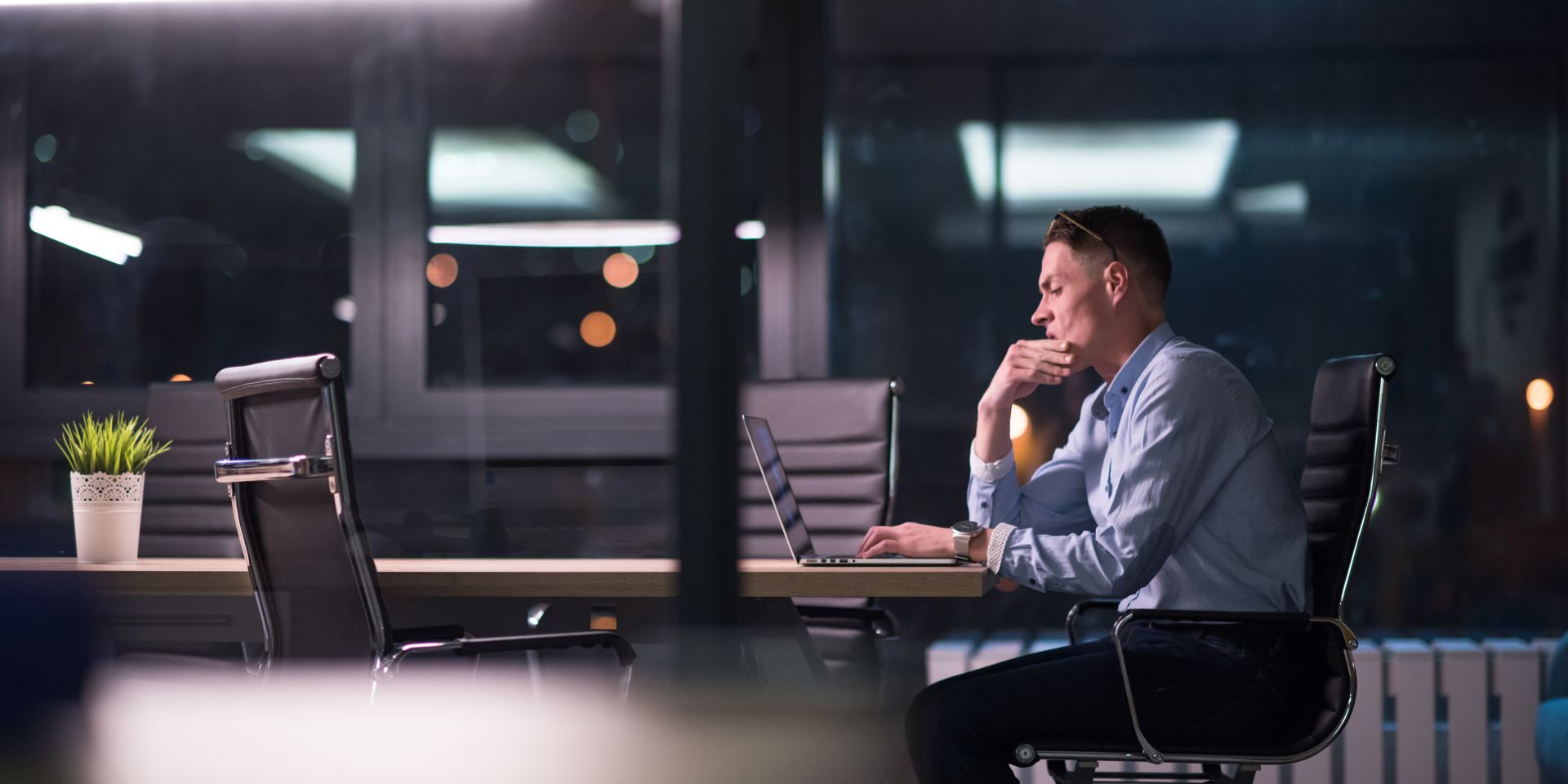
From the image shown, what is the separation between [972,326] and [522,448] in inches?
52.9

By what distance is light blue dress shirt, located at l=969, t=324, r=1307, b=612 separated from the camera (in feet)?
6.35

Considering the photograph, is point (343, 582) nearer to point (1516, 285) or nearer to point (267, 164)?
point (267, 164)

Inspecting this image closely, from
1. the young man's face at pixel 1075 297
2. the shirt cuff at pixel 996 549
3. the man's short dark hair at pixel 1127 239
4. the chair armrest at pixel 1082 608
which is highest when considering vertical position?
the man's short dark hair at pixel 1127 239

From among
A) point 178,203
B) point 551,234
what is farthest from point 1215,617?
point 178,203

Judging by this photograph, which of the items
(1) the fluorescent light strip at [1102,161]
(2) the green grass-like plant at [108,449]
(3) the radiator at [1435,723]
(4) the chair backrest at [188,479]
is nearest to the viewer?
(2) the green grass-like plant at [108,449]

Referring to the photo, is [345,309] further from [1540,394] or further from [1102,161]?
[1540,394]

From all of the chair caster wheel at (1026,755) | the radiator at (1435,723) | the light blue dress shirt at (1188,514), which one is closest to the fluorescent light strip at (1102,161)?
the radiator at (1435,723)

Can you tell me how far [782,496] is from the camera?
2.51 m

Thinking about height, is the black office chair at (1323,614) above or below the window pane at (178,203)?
below

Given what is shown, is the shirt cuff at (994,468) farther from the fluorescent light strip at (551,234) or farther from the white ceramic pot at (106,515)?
the fluorescent light strip at (551,234)

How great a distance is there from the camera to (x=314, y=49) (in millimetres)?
3969

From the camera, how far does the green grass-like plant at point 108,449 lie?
247 centimetres

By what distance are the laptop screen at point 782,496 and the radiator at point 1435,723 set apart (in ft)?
3.11

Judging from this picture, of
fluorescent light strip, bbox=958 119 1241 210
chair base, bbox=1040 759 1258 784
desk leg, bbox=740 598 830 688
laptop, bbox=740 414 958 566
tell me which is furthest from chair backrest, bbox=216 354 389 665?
fluorescent light strip, bbox=958 119 1241 210
